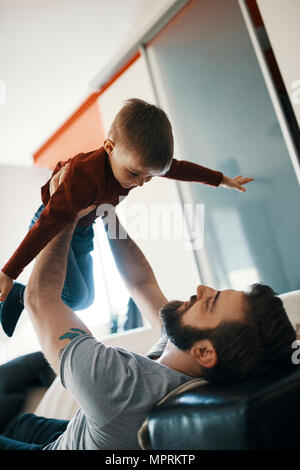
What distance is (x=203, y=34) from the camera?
103 inches

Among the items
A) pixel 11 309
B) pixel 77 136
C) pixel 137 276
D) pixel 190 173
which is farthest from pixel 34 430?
pixel 77 136

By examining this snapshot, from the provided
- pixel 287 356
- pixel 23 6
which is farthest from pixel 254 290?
pixel 23 6

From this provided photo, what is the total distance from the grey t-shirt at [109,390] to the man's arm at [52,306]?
42 millimetres

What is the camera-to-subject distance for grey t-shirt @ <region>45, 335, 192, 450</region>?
730 millimetres

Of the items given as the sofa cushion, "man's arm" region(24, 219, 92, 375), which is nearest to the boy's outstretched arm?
"man's arm" region(24, 219, 92, 375)

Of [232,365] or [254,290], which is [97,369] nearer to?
[232,365]

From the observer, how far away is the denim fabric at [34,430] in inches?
43.7

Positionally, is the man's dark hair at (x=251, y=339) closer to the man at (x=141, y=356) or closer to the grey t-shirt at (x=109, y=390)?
the man at (x=141, y=356)

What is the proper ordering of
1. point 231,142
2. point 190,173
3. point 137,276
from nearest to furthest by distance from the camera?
point 137,276 → point 190,173 → point 231,142

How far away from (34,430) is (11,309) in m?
0.39

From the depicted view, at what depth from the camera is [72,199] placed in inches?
42.8

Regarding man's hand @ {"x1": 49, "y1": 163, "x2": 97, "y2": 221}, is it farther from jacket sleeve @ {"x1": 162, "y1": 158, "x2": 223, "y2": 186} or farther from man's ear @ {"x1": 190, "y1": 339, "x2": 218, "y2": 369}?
man's ear @ {"x1": 190, "y1": 339, "x2": 218, "y2": 369}

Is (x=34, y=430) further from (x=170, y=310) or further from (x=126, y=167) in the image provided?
(x=126, y=167)

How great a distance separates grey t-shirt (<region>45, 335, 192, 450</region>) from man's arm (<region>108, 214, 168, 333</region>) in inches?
18.6
